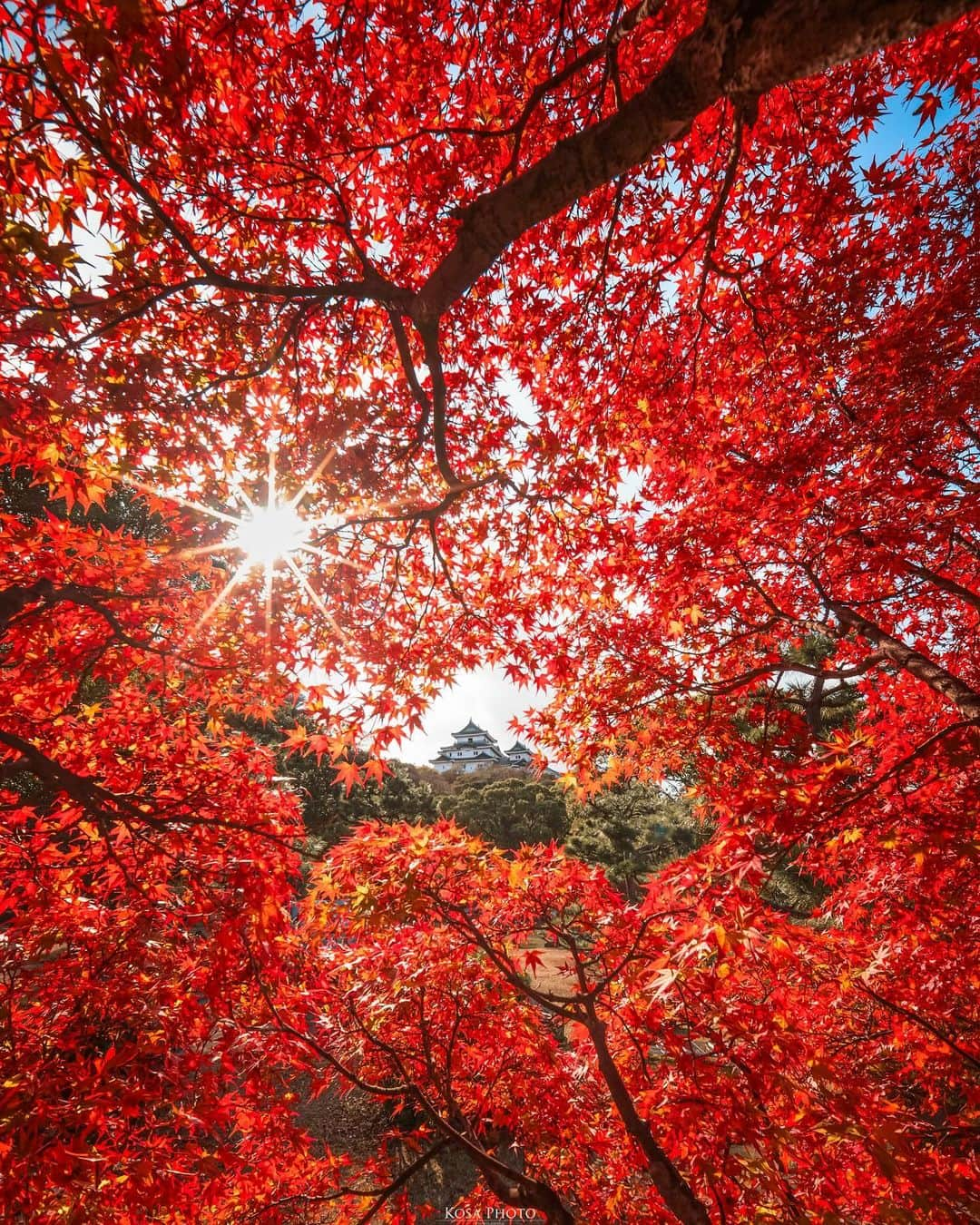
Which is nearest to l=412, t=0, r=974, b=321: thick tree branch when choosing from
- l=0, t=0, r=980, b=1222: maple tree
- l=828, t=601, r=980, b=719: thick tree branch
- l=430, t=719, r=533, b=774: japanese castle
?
l=0, t=0, r=980, b=1222: maple tree

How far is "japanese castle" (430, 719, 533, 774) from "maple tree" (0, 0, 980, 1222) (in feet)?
172

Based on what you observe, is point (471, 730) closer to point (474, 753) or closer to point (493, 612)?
point (474, 753)

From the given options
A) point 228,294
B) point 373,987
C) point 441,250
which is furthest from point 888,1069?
point 228,294

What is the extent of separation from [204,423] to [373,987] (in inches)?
207

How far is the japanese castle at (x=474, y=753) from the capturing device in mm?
57031

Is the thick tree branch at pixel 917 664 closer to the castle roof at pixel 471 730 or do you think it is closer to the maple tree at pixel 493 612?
the maple tree at pixel 493 612

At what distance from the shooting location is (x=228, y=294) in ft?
14.5

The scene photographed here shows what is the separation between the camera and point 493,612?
18.0ft

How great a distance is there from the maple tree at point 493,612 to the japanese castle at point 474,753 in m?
52.6

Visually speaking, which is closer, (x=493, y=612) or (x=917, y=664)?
(x=917, y=664)

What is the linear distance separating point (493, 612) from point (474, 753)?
56.3 metres

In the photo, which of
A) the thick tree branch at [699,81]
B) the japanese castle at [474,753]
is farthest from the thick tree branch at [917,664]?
the japanese castle at [474,753]

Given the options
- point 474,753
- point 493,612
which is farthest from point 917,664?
point 474,753

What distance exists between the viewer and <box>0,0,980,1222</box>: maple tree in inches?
112
